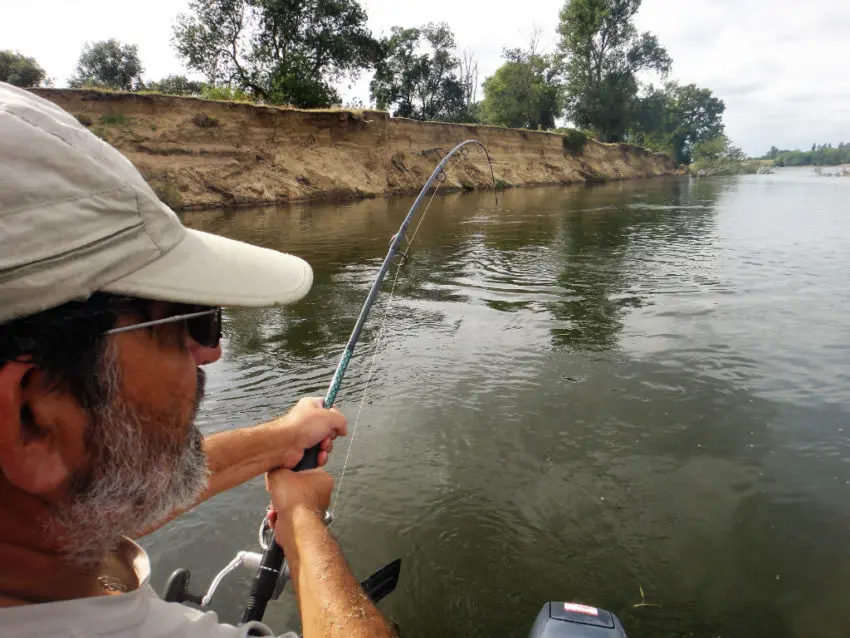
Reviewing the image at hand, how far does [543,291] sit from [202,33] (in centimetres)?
3408

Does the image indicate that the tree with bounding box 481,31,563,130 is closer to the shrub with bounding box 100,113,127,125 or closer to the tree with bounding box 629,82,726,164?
the tree with bounding box 629,82,726,164

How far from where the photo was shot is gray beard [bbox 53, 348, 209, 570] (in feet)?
3.22

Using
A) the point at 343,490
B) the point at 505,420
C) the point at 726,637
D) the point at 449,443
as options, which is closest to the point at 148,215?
the point at 343,490

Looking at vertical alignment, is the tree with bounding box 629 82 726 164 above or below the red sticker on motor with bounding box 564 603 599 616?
above

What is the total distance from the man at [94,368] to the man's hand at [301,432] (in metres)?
0.75

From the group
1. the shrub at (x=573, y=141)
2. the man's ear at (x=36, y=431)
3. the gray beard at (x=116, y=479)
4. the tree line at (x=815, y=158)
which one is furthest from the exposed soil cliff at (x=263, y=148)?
the tree line at (x=815, y=158)

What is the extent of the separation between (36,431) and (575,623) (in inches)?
80.9

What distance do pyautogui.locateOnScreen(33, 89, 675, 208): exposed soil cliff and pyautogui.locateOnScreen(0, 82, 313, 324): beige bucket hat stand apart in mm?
22050

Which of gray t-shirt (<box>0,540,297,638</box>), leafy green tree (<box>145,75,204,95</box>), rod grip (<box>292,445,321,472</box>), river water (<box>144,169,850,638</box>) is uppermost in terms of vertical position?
leafy green tree (<box>145,75,204,95</box>)

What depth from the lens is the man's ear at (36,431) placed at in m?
0.83

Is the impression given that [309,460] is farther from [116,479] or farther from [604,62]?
[604,62]

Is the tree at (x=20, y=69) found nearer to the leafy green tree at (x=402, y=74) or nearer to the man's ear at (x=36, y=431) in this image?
the leafy green tree at (x=402, y=74)

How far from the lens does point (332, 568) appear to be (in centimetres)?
146

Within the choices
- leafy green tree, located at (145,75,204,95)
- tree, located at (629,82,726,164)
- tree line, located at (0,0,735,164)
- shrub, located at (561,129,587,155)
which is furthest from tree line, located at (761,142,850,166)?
leafy green tree, located at (145,75,204,95)
